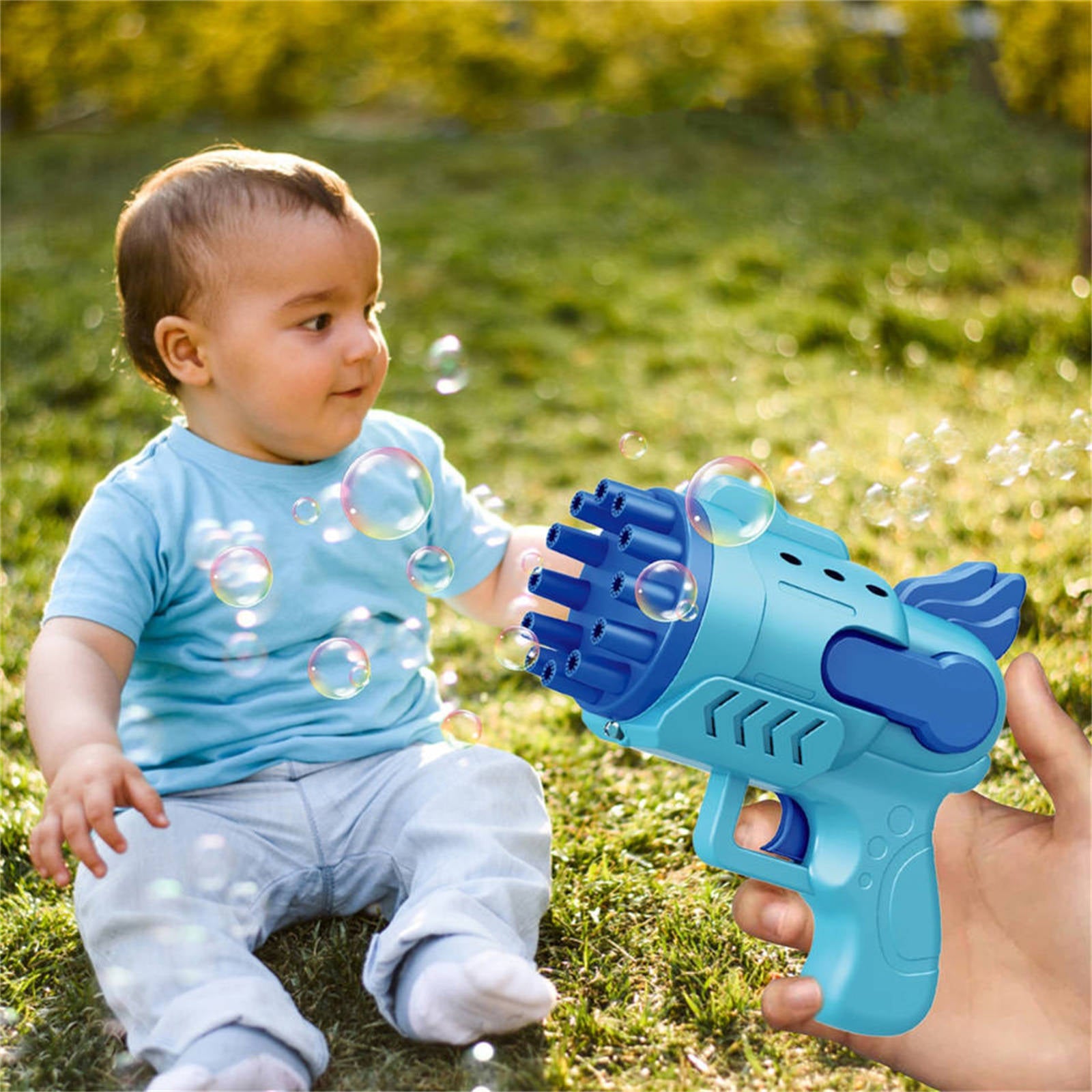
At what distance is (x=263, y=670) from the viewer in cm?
186

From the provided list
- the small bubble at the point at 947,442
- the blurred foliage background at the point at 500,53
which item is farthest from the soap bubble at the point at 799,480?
the blurred foliage background at the point at 500,53

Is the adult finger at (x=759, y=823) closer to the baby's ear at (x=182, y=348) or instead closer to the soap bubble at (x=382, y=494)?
the soap bubble at (x=382, y=494)

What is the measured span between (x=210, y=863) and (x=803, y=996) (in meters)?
0.74

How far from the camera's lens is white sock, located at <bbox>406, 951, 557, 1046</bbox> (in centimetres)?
147

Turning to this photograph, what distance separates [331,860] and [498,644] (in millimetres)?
380

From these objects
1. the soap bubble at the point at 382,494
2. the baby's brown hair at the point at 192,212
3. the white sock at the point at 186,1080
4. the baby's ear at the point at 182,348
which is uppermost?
the baby's brown hair at the point at 192,212

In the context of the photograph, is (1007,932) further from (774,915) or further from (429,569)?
(429,569)

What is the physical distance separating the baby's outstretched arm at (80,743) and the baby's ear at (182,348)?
0.39 metres

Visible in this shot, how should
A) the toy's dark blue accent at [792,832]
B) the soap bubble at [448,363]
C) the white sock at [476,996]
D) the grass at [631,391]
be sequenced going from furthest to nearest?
the soap bubble at [448,363] < the grass at [631,391] < the toy's dark blue accent at [792,832] < the white sock at [476,996]

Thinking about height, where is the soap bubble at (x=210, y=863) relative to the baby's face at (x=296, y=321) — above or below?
below

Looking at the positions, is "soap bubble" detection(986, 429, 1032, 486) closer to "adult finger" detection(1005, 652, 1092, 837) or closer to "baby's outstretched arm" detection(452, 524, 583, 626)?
"adult finger" detection(1005, 652, 1092, 837)

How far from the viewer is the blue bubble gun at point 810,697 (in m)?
1.41

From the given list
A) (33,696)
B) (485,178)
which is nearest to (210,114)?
(485,178)

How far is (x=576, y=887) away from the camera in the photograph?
1.90 meters
